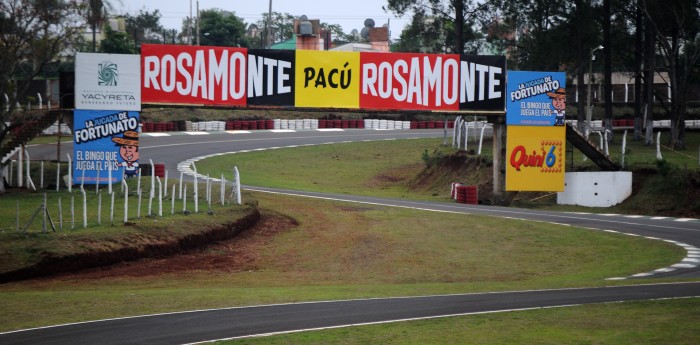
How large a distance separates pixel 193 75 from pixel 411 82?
10.9 m

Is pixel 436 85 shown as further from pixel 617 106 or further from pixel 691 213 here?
pixel 617 106

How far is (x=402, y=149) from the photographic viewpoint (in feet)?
239

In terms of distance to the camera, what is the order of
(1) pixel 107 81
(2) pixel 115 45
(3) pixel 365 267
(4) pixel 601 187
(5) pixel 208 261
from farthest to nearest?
(2) pixel 115 45, (4) pixel 601 187, (1) pixel 107 81, (5) pixel 208 261, (3) pixel 365 267

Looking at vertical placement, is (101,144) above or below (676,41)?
below

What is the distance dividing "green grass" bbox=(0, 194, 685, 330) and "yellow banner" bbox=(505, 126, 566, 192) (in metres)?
8.09

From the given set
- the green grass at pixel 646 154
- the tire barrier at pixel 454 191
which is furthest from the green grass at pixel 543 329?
the tire barrier at pixel 454 191

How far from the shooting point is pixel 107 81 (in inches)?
1736

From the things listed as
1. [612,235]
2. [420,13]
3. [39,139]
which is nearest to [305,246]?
[612,235]

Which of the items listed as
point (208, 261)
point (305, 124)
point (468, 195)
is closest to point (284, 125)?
point (305, 124)

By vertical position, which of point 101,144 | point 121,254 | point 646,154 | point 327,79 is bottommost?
point 121,254

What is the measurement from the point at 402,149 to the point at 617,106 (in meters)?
29.1

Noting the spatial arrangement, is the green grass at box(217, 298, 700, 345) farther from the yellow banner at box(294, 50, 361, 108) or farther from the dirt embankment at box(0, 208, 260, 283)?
the yellow banner at box(294, 50, 361, 108)

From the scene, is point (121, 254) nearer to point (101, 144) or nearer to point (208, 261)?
point (208, 261)

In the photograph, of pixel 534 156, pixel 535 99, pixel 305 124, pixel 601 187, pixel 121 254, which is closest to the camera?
pixel 121 254
